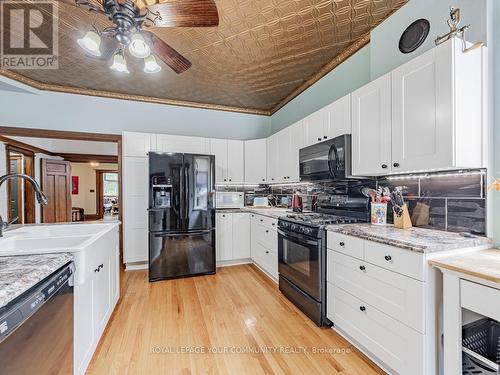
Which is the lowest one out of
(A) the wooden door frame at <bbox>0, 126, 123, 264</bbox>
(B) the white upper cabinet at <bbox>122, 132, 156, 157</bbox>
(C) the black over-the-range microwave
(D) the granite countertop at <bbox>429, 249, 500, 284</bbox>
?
(D) the granite countertop at <bbox>429, 249, 500, 284</bbox>

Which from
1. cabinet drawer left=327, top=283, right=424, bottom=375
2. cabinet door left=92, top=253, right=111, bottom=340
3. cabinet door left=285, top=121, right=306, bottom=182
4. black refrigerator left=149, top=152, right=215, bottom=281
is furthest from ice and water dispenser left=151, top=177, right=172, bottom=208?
cabinet drawer left=327, top=283, right=424, bottom=375

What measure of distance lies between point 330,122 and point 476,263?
69.1 inches

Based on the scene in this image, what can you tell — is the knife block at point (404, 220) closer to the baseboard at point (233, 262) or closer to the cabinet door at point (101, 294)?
the cabinet door at point (101, 294)

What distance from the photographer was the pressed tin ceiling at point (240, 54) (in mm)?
2139

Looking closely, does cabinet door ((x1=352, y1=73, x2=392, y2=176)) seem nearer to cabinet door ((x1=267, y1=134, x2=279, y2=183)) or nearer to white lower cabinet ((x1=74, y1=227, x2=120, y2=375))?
cabinet door ((x1=267, y1=134, x2=279, y2=183))

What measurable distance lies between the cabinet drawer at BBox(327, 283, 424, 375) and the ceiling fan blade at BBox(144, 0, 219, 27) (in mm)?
2276

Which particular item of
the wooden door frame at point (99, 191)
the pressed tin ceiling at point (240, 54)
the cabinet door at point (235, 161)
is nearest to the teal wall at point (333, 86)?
the pressed tin ceiling at point (240, 54)

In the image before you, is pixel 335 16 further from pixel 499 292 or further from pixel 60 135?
pixel 60 135

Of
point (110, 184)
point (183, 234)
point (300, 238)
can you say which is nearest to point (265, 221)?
point (300, 238)

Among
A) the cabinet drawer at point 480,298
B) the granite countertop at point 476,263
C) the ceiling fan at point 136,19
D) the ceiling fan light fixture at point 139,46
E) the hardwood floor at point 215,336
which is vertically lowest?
the hardwood floor at point 215,336

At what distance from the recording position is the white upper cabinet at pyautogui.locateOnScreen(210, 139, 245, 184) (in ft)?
13.2

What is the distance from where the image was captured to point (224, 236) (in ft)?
12.3

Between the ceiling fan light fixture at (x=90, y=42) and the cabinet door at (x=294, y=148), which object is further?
the cabinet door at (x=294, y=148)

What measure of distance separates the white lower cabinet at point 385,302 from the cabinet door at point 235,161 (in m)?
2.37
